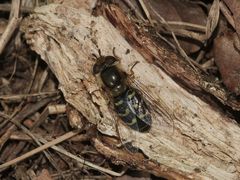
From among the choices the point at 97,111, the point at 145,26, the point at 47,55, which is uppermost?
the point at 145,26

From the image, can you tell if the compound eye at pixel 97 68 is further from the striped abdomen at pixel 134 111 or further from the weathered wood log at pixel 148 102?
the striped abdomen at pixel 134 111

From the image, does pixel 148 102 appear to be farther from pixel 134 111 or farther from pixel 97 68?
pixel 97 68

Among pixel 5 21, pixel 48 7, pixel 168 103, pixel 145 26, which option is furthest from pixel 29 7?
pixel 168 103

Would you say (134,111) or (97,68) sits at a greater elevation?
(97,68)

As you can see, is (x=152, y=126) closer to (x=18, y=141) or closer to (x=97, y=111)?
(x=97, y=111)

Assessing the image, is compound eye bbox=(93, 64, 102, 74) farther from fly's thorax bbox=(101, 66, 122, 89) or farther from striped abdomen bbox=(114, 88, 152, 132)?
striped abdomen bbox=(114, 88, 152, 132)

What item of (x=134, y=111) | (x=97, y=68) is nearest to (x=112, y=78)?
(x=97, y=68)
